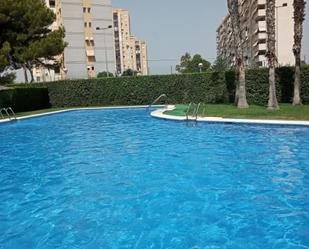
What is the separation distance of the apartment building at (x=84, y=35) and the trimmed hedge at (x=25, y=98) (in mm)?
42318

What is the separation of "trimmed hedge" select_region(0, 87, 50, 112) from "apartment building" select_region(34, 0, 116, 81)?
139 feet

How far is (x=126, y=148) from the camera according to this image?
40.8 feet

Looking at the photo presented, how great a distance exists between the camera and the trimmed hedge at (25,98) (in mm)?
26028

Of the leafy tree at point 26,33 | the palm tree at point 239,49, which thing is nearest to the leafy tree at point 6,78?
the leafy tree at point 26,33

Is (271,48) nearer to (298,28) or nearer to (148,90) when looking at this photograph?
(298,28)

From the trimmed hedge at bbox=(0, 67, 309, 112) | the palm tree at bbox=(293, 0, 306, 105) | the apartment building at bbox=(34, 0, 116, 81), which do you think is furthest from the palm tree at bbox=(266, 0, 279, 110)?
the apartment building at bbox=(34, 0, 116, 81)

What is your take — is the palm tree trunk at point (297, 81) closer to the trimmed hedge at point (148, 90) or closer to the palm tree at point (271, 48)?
the trimmed hedge at point (148, 90)

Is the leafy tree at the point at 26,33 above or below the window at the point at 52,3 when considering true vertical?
below

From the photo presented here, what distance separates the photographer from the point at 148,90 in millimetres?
29234

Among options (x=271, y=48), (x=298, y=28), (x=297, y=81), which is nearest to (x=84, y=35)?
(x=298, y=28)

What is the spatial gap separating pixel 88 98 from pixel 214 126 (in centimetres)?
1710

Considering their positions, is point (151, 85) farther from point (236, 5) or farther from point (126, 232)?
point (126, 232)

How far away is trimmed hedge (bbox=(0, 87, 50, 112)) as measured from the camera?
85.4 ft

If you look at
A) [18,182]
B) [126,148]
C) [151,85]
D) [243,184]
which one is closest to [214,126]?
[126,148]
